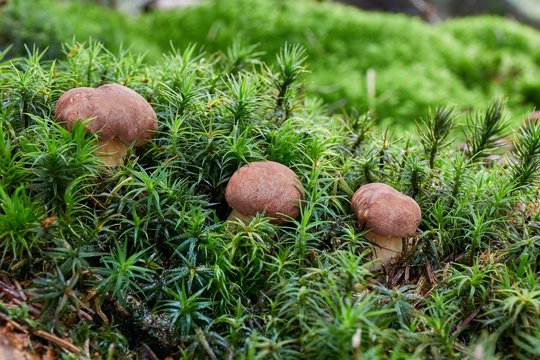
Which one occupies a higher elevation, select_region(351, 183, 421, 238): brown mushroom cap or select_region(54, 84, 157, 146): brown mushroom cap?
select_region(54, 84, 157, 146): brown mushroom cap

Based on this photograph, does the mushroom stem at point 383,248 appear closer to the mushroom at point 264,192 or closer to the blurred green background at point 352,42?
the mushroom at point 264,192

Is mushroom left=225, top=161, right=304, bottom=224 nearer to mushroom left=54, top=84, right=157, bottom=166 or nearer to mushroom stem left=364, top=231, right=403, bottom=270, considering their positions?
mushroom stem left=364, top=231, right=403, bottom=270

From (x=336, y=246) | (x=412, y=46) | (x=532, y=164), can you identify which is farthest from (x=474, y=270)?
(x=412, y=46)

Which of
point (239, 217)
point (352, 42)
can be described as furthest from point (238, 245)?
point (352, 42)

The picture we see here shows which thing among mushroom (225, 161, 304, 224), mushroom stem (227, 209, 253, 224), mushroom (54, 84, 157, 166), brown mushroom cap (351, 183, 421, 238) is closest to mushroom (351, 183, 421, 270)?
brown mushroom cap (351, 183, 421, 238)

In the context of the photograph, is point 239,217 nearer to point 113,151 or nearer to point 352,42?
point 113,151

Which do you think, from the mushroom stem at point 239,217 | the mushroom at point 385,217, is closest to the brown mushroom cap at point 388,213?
the mushroom at point 385,217

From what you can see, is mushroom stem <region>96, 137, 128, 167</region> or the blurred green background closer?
mushroom stem <region>96, 137, 128, 167</region>
